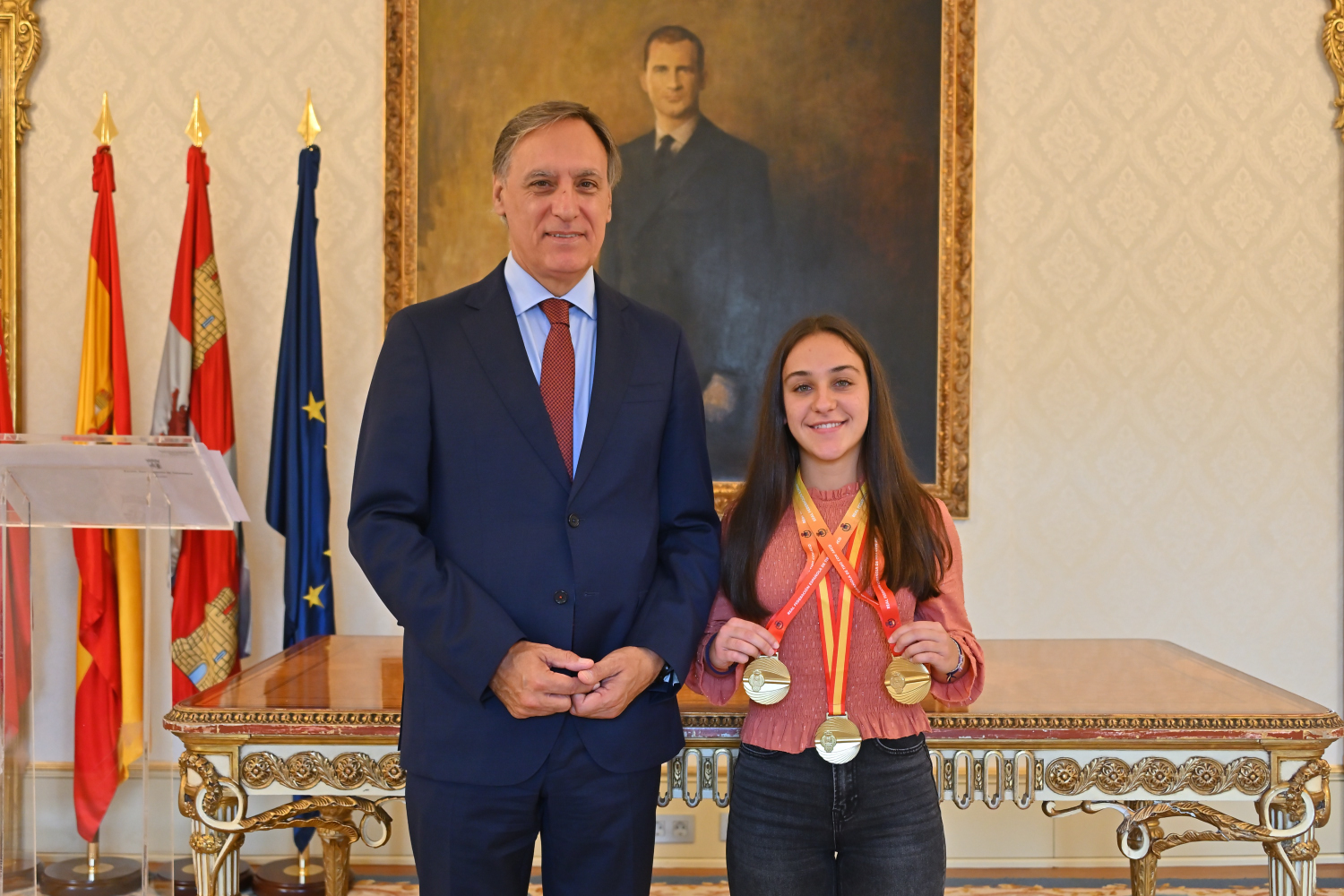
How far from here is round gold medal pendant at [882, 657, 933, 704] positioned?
193 cm

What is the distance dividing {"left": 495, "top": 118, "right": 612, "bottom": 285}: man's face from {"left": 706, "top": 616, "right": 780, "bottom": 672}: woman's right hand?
709 millimetres

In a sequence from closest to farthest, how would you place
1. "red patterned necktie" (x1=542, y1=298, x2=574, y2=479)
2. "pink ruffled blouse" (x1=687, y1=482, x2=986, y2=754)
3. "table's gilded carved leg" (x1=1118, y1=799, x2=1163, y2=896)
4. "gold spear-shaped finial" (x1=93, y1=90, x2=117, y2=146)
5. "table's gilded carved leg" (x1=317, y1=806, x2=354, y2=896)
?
"red patterned necktie" (x1=542, y1=298, x2=574, y2=479)
"pink ruffled blouse" (x1=687, y1=482, x2=986, y2=754)
"table's gilded carved leg" (x1=1118, y1=799, x2=1163, y2=896)
"table's gilded carved leg" (x1=317, y1=806, x2=354, y2=896)
"gold spear-shaped finial" (x1=93, y1=90, x2=117, y2=146)

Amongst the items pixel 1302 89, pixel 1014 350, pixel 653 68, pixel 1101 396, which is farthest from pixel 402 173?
pixel 1302 89

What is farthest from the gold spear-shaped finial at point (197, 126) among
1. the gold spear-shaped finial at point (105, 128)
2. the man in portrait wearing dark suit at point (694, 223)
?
the man in portrait wearing dark suit at point (694, 223)

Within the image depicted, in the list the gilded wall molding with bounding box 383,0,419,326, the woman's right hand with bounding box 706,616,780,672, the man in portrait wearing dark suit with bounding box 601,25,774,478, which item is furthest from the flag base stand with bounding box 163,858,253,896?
the woman's right hand with bounding box 706,616,780,672

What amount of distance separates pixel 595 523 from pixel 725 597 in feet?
1.26

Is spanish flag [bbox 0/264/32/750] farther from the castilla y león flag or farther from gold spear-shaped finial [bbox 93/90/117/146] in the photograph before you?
gold spear-shaped finial [bbox 93/90/117/146]

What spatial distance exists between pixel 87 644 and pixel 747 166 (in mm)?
2974

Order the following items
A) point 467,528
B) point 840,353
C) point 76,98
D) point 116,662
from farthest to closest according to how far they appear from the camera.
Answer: point 76,98 < point 116,662 < point 840,353 < point 467,528

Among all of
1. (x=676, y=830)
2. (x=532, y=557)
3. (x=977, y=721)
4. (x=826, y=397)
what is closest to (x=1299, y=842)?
(x=977, y=721)

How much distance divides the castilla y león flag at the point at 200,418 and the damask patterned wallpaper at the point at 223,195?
10.9 inches

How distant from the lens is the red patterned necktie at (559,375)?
6.07 ft

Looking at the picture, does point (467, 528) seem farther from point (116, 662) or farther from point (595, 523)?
point (116, 662)

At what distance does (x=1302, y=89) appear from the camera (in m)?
4.13
